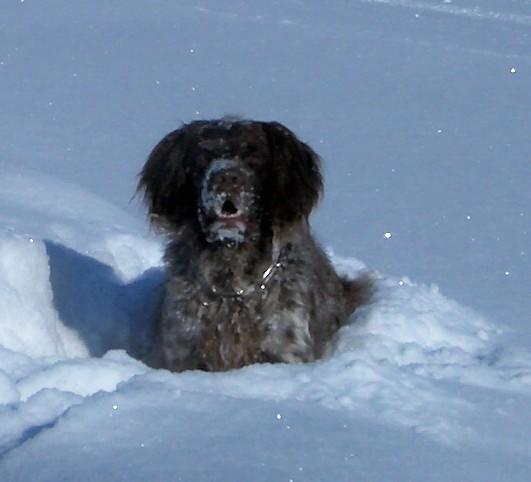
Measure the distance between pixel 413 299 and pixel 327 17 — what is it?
30.9ft

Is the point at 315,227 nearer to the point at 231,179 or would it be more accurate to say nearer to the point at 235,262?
the point at 235,262


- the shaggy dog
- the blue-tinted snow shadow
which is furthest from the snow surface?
the shaggy dog

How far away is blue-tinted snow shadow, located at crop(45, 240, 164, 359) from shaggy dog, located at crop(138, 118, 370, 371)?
41 centimetres

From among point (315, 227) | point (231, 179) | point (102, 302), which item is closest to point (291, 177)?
point (231, 179)

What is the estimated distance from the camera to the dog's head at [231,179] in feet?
19.1

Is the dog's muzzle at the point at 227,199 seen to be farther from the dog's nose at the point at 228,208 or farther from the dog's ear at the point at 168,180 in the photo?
the dog's ear at the point at 168,180

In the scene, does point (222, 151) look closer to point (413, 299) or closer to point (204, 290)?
point (204, 290)

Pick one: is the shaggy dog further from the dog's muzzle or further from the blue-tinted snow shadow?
the blue-tinted snow shadow

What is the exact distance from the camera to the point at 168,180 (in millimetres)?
6145

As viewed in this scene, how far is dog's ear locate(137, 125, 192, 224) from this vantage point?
6.12 meters

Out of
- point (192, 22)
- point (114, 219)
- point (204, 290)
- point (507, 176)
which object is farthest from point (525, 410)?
point (192, 22)

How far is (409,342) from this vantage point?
5977 millimetres

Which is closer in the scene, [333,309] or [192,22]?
[333,309]

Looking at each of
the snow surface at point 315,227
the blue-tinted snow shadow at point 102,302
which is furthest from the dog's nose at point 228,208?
the blue-tinted snow shadow at point 102,302
